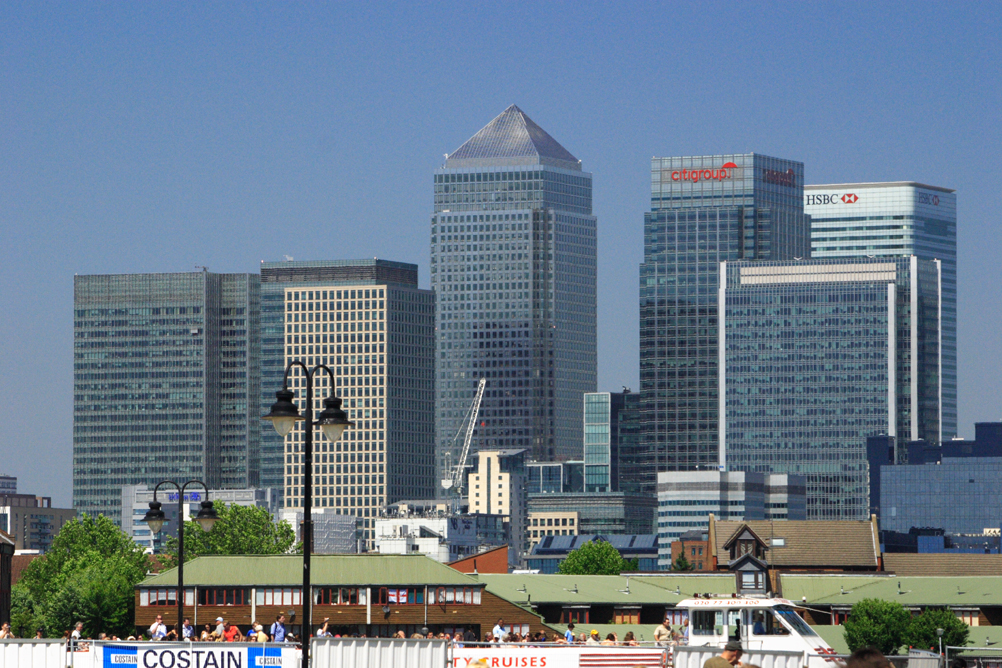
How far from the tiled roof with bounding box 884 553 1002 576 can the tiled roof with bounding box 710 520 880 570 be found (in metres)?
2.29

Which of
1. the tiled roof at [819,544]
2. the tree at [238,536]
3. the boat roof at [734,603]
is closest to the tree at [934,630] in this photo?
the tiled roof at [819,544]

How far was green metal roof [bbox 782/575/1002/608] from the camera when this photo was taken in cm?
13075

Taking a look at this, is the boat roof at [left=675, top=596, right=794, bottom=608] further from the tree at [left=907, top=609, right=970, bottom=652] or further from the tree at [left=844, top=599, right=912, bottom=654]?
the tree at [left=907, top=609, right=970, bottom=652]

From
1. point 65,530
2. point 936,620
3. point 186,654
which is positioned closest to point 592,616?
point 936,620

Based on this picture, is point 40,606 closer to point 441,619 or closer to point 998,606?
point 441,619

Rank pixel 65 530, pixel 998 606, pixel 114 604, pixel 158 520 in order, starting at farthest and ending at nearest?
pixel 65 530 → pixel 114 604 → pixel 998 606 → pixel 158 520

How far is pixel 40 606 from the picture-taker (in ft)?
483

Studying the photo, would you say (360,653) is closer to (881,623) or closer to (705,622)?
(705,622)

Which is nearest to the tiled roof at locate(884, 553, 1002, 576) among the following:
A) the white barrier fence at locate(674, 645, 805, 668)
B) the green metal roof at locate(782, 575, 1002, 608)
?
the green metal roof at locate(782, 575, 1002, 608)

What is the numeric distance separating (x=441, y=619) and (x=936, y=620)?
31.2 metres

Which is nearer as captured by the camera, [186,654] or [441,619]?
[186,654]

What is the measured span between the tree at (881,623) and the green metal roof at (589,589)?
11.0 m

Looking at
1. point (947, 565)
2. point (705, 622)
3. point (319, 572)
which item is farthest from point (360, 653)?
point (947, 565)

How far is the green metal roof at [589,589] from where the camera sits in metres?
124
